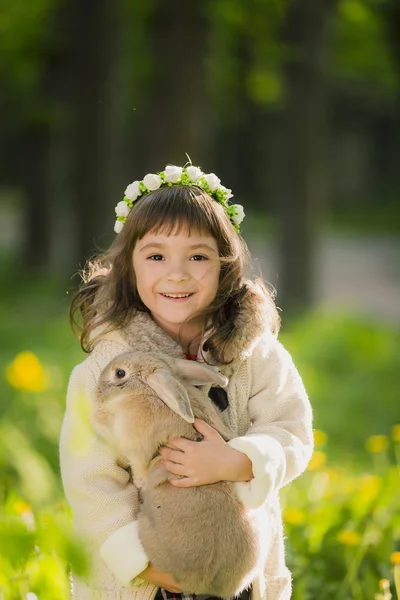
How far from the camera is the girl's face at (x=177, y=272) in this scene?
2924 millimetres

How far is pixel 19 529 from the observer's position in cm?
142

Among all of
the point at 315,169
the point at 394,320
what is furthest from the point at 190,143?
the point at 394,320

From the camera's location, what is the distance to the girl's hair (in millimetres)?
2941

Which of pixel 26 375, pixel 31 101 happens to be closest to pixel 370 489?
pixel 26 375

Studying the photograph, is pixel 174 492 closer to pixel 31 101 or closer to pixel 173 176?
pixel 173 176

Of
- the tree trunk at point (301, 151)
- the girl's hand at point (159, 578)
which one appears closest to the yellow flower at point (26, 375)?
the girl's hand at point (159, 578)

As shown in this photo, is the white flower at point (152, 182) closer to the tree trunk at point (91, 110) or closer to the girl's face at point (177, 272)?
the girl's face at point (177, 272)

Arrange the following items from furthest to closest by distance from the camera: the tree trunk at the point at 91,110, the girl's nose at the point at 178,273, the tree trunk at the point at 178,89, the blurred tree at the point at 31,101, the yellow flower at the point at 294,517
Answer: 1. the blurred tree at the point at 31,101
2. the tree trunk at the point at 91,110
3. the tree trunk at the point at 178,89
4. the yellow flower at the point at 294,517
5. the girl's nose at the point at 178,273

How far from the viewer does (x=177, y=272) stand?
114 inches

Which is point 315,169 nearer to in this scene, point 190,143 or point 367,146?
point 190,143

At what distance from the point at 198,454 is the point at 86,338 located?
1.99ft

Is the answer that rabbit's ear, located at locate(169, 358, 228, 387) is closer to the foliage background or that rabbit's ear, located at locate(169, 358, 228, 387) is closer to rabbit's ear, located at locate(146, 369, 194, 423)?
rabbit's ear, located at locate(146, 369, 194, 423)

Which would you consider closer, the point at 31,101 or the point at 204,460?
the point at 204,460

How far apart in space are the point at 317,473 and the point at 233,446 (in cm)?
224
